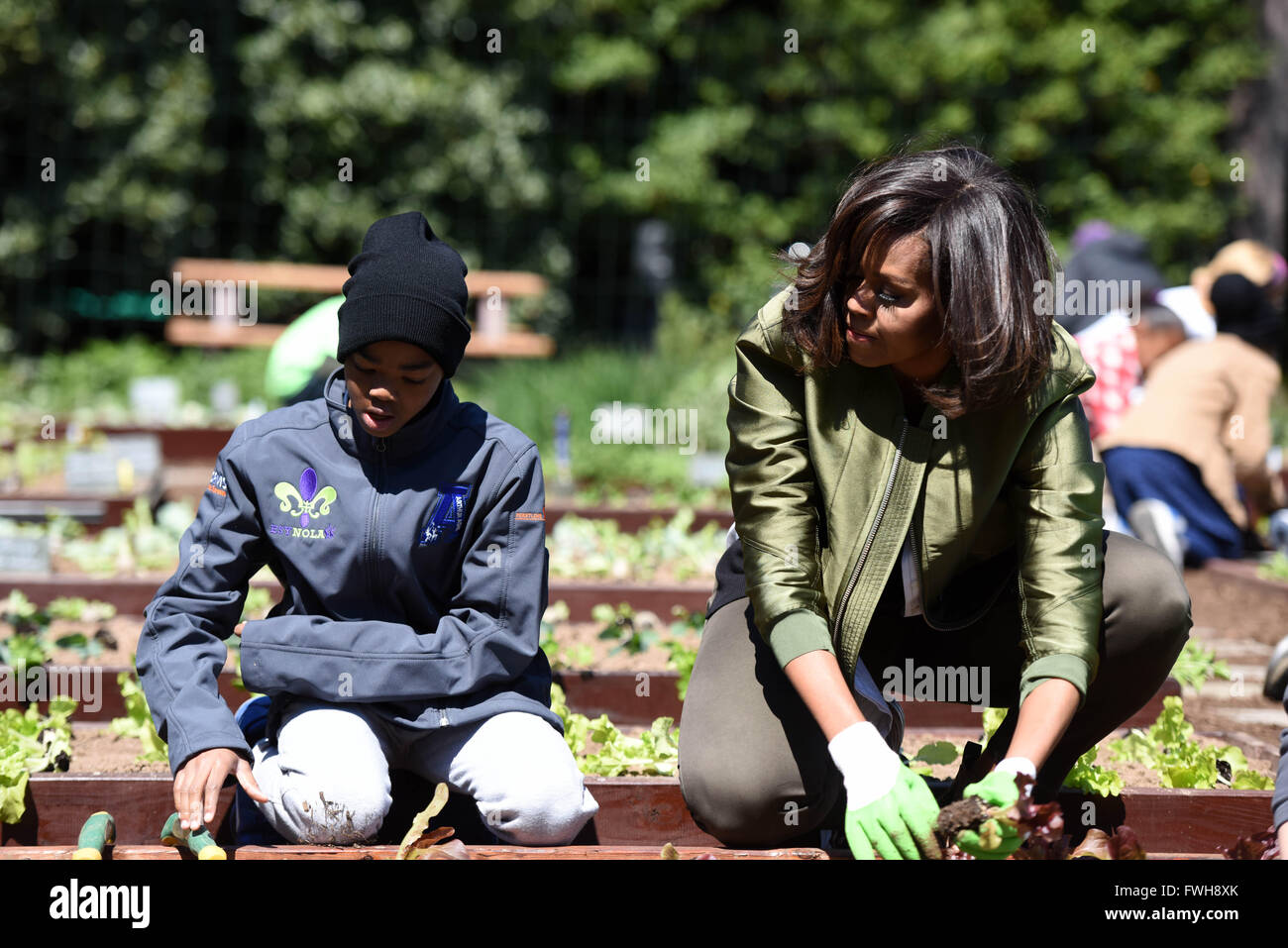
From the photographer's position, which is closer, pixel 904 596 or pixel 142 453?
pixel 904 596

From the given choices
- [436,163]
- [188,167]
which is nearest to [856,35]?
[436,163]

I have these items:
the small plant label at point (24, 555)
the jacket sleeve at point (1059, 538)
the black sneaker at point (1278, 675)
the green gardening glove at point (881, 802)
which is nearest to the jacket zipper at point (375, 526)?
the green gardening glove at point (881, 802)

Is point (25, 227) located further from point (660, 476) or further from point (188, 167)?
point (660, 476)

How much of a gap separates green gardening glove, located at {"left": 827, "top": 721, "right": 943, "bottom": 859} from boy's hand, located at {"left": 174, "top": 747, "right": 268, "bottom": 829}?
2.77 ft

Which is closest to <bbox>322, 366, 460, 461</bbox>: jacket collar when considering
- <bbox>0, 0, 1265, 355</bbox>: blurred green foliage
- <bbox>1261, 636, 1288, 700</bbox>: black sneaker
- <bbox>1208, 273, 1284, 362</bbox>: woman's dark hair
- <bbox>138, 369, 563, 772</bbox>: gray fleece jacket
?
<bbox>138, 369, 563, 772</bbox>: gray fleece jacket

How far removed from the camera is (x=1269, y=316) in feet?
15.6

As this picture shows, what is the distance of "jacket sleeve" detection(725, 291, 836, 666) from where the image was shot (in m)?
1.91

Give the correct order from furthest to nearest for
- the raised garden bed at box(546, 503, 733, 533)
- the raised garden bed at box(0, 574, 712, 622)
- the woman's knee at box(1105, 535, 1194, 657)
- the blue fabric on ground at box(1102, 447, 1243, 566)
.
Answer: the raised garden bed at box(546, 503, 733, 533)
the blue fabric on ground at box(1102, 447, 1243, 566)
the raised garden bed at box(0, 574, 712, 622)
the woman's knee at box(1105, 535, 1194, 657)

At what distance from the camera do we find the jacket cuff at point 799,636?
6.07 feet

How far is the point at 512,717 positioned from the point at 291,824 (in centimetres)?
37

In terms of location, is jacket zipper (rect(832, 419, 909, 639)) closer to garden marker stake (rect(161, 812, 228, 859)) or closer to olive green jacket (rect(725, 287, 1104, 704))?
olive green jacket (rect(725, 287, 1104, 704))

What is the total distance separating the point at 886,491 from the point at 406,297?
80 cm

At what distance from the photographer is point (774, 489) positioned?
1976 mm

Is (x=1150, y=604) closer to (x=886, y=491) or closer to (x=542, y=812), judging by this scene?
(x=886, y=491)
